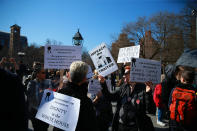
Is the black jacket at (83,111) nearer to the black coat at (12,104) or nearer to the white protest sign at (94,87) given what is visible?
the black coat at (12,104)

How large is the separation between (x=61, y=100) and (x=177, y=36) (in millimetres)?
27360

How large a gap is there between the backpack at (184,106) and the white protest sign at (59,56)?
2.17m

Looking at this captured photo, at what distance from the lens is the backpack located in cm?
238

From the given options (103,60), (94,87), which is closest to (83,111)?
(94,87)

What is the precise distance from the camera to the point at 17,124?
1254mm

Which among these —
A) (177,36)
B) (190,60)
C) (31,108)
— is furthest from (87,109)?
(177,36)

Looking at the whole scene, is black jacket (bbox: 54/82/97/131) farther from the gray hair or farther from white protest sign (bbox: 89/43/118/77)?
white protest sign (bbox: 89/43/118/77)

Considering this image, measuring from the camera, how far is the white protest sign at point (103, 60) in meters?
3.23

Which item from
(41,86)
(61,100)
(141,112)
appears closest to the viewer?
(61,100)

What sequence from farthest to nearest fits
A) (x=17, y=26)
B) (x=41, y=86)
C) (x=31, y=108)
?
(x=17, y=26), (x=41, y=86), (x=31, y=108)

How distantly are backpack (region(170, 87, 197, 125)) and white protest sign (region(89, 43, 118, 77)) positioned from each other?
4.11 ft

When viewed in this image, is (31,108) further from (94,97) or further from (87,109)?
(87,109)

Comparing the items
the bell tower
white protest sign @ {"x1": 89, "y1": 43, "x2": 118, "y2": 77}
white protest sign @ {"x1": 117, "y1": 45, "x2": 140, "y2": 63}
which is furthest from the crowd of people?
the bell tower

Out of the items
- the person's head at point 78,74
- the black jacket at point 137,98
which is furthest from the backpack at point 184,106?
the person's head at point 78,74
